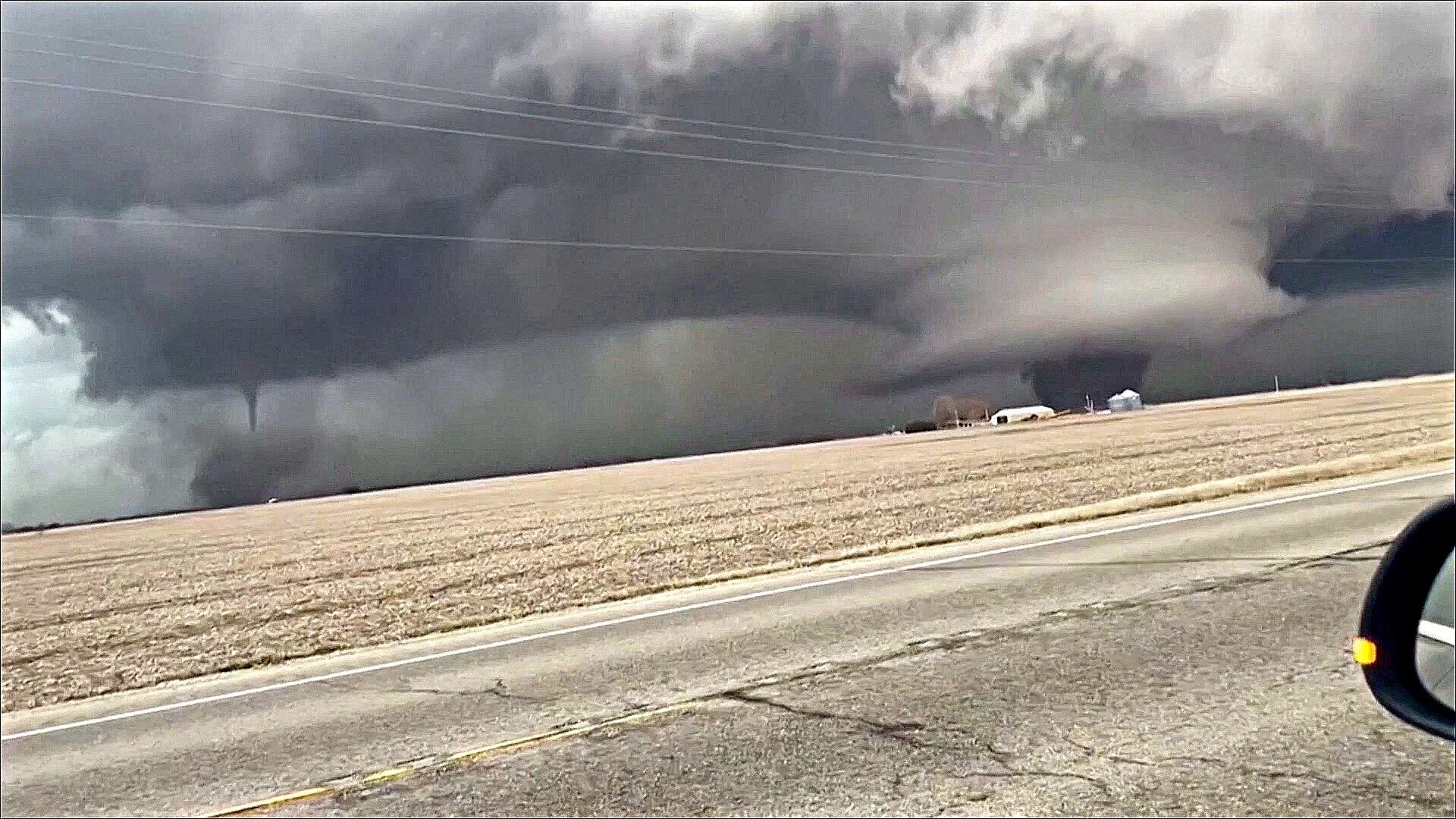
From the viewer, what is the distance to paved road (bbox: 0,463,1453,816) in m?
5.16

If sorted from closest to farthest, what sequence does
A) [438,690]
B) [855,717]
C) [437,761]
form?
1. [437,761]
2. [855,717]
3. [438,690]

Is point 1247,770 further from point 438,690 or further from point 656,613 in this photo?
point 656,613

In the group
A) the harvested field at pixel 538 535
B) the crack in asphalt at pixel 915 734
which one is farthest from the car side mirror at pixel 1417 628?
the harvested field at pixel 538 535

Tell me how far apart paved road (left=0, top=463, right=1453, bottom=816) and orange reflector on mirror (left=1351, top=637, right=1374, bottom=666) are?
2457 mm

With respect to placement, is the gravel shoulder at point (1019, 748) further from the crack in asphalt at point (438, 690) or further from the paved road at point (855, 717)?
the crack in asphalt at point (438, 690)

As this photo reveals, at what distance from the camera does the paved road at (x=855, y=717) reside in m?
5.16

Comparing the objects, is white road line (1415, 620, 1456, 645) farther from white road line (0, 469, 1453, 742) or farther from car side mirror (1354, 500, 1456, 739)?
white road line (0, 469, 1453, 742)

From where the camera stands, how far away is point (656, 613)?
11.4 metres

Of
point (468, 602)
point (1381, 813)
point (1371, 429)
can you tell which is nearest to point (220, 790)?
point (1381, 813)

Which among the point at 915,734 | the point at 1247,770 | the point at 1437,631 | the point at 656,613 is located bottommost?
the point at 1247,770

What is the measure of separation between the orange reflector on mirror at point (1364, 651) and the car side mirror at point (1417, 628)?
0.11ft

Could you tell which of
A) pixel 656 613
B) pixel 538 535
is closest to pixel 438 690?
pixel 656 613

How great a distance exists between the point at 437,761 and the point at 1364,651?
16.0 feet

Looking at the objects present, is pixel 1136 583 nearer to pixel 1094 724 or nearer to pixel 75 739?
pixel 1094 724
